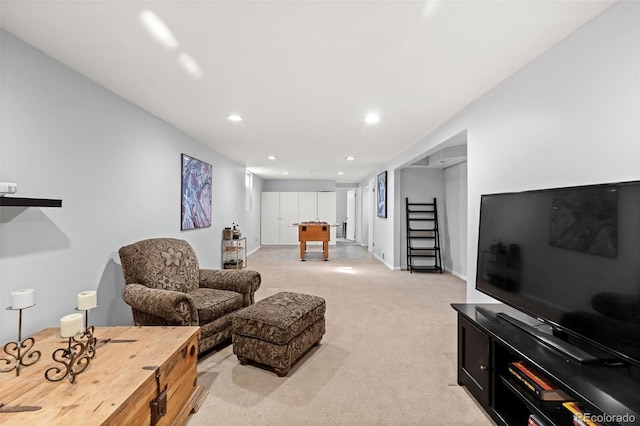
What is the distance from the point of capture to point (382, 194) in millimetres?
6754

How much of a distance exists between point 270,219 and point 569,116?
8613 millimetres

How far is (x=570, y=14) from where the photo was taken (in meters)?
1.54

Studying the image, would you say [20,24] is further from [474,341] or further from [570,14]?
[474,341]

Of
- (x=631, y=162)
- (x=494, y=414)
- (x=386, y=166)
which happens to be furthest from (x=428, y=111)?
(x=386, y=166)

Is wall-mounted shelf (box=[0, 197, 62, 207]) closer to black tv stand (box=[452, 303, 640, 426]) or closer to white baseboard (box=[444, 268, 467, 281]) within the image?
black tv stand (box=[452, 303, 640, 426])

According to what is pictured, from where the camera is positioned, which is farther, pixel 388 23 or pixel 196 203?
pixel 196 203

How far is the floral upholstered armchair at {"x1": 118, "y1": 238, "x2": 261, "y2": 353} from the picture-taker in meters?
2.15

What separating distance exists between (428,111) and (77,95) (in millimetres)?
3068

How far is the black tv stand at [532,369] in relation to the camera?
1107 mm

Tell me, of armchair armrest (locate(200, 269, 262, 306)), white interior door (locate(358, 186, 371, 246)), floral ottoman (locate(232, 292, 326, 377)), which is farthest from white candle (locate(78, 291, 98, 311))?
white interior door (locate(358, 186, 371, 246))

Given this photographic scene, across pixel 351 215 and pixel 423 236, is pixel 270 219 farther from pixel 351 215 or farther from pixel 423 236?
pixel 423 236

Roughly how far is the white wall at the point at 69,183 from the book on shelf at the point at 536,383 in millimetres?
2840

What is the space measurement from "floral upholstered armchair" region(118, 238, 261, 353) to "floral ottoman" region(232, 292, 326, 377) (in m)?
0.28

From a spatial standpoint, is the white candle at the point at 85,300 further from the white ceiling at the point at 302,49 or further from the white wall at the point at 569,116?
the white wall at the point at 569,116
